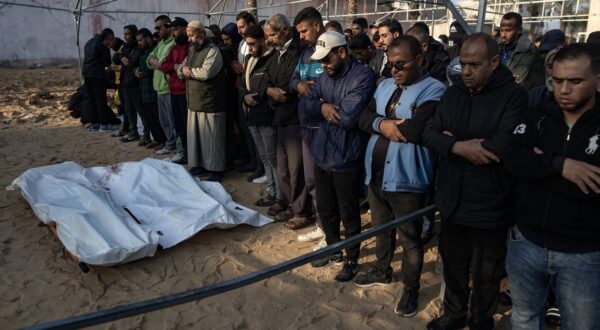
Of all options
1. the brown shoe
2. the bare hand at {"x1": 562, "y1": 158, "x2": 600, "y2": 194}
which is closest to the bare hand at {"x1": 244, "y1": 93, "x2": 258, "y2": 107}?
the brown shoe

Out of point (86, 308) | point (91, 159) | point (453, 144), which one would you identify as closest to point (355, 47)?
point (453, 144)

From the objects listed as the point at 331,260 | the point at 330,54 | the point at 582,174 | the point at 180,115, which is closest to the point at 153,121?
the point at 180,115

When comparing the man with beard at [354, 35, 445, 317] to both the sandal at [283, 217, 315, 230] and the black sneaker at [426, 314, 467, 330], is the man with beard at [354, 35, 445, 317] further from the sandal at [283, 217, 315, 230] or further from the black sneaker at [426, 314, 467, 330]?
the sandal at [283, 217, 315, 230]

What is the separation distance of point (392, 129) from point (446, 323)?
125 centimetres

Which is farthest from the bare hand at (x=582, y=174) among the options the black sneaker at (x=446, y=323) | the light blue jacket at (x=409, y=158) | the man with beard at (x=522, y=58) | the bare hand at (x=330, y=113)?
the man with beard at (x=522, y=58)

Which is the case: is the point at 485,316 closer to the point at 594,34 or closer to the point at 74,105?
the point at 594,34

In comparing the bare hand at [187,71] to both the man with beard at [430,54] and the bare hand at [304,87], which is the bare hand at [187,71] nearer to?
the bare hand at [304,87]

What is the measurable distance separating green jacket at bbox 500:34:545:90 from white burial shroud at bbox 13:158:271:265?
2.97m

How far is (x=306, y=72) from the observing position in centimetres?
384

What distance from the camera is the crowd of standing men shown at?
1907mm

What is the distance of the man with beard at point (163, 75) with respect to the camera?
20.5 feet

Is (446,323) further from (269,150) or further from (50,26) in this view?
(50,26)

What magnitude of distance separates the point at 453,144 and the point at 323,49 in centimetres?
125

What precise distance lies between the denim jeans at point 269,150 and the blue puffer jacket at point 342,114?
3.87 feet
